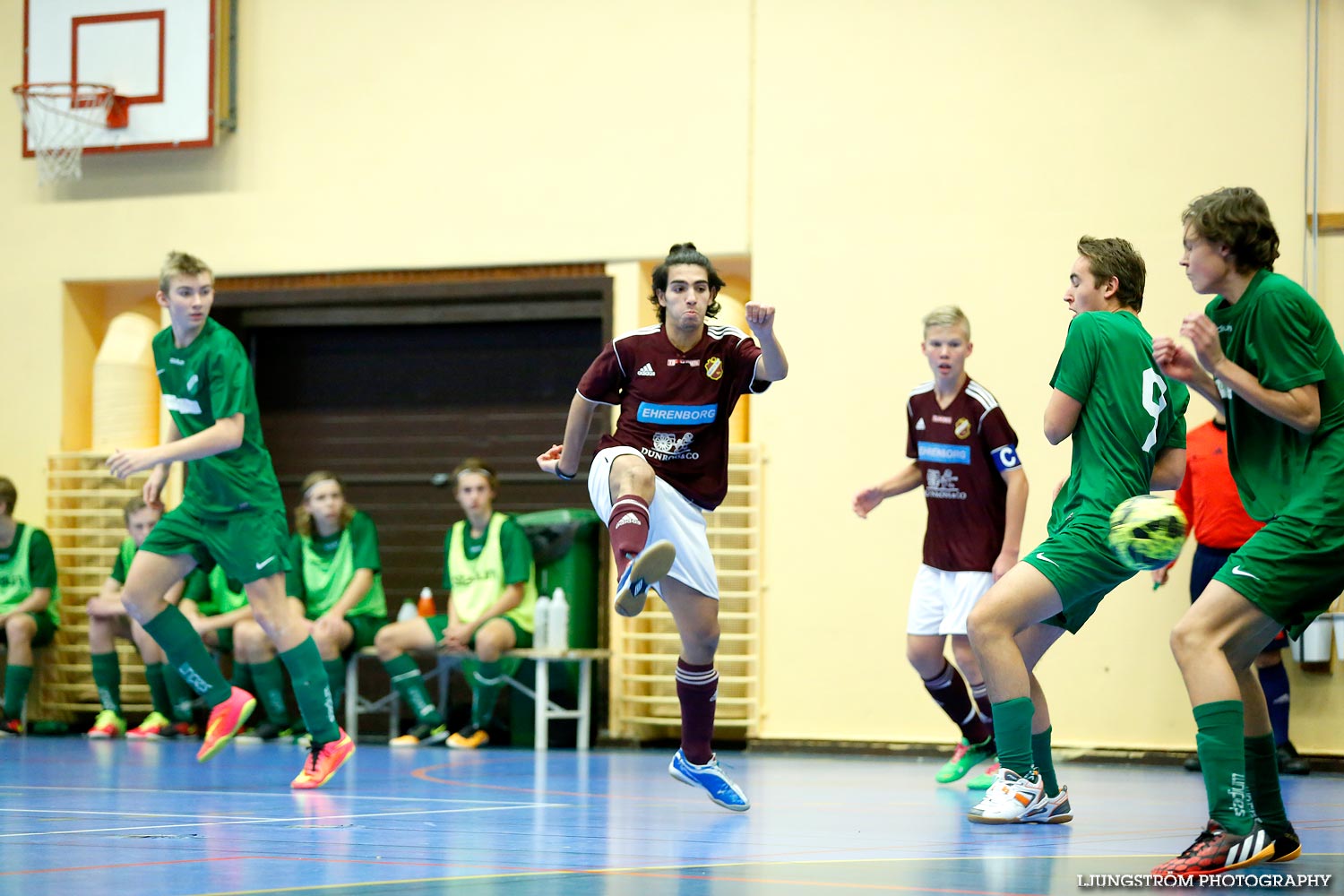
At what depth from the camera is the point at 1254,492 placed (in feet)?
13.0

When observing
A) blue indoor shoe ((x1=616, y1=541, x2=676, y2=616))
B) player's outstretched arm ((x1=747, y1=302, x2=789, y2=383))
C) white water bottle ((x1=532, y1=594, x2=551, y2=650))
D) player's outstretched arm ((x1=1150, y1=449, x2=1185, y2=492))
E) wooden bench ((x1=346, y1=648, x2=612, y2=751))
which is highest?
player's outstretched arm ((x1=747, y1=302, x2=789, y2=383))

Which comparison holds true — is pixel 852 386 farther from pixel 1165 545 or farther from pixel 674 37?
pixel 1165 545

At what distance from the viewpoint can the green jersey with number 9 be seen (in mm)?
4758

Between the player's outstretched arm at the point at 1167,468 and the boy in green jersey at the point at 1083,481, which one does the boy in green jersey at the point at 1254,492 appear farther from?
the player's outstretched arm at the point at 1167,468

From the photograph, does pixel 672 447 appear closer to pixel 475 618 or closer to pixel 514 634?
pixel 514 634

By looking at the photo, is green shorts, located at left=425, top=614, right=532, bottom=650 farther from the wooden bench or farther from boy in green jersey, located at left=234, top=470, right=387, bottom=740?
boy in green jersey, located at left=234, top=470, right=387, bottom=740

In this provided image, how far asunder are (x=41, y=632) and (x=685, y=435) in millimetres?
6874

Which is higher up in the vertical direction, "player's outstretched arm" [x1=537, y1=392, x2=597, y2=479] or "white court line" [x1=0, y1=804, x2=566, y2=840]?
"player's outstretched arm" [x1=537, y1=392, x2=597, y2=479]

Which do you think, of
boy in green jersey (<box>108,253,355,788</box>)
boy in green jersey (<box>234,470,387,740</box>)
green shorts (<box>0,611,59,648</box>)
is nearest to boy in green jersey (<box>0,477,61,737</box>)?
green shorts (<box>0,611,59,648</box>)

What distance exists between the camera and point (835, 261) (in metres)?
9.63

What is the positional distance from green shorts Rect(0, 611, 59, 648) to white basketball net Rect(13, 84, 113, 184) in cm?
307

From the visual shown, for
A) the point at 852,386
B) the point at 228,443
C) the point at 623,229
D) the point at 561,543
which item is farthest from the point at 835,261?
the point at 228,443

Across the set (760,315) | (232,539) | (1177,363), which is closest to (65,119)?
(232,539)

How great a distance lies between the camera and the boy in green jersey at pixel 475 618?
31.6ft
